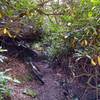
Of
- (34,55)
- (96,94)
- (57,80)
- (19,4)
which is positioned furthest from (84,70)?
(34,55)

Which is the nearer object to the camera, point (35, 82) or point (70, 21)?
point (70, 21)

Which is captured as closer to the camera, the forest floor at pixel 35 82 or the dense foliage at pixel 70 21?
the dense foliage at pixel 70 21

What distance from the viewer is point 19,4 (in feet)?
15.0

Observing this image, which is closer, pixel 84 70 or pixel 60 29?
pixel 84 70

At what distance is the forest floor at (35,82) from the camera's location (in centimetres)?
461

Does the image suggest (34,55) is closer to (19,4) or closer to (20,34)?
(20,34)

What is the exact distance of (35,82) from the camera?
5191 mm

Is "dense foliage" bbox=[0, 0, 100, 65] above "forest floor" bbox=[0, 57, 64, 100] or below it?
above

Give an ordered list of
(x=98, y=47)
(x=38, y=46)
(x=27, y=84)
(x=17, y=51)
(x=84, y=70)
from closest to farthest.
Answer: (x=98, y=47) < (x=84, y=70) < (x=27, y=84) < (x=17, y=51) < (x=38, y=46)

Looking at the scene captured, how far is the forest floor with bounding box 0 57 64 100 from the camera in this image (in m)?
4.61

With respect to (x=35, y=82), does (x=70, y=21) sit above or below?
above

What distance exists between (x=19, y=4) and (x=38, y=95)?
5.31ft

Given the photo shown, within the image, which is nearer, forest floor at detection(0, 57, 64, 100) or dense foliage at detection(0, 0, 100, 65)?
dense foliage at detection(0, 0, 100, 65)

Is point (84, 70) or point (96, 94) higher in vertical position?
point (84, 70)
